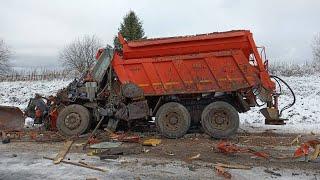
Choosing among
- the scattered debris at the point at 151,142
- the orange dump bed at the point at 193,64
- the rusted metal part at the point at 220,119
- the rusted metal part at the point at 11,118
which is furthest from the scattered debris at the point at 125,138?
the rusted metal part at the point at 11,118

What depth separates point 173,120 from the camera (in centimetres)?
1132

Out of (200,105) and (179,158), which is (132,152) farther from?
(200,105)

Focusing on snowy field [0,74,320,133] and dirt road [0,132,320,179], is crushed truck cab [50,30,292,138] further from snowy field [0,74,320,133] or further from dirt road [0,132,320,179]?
snowy field [0,74,320,133]

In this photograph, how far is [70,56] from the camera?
193 feet

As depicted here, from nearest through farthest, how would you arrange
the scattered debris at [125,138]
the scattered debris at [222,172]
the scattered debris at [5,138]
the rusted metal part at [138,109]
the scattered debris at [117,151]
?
the scattered debris at [222,172]
the scattered debris at [117,151]
the scattered debris at [125,138]
the scattered debris at [5,138]
the rusted metal part at [138,109]

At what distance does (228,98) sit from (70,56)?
1948 inches

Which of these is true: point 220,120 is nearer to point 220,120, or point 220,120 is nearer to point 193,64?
point 220,120

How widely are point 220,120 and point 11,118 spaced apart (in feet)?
19.4

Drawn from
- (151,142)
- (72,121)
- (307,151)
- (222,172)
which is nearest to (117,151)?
(151,142)

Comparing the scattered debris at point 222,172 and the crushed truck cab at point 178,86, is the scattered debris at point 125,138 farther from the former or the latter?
the scattered debris at point 222,172

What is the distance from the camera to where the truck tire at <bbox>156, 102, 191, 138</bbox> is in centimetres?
1123

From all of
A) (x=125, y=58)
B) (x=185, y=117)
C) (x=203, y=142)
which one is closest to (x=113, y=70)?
(x=125, y=58)

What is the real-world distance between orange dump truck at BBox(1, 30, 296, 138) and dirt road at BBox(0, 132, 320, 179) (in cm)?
86

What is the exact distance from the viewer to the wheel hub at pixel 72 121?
1162 cm
